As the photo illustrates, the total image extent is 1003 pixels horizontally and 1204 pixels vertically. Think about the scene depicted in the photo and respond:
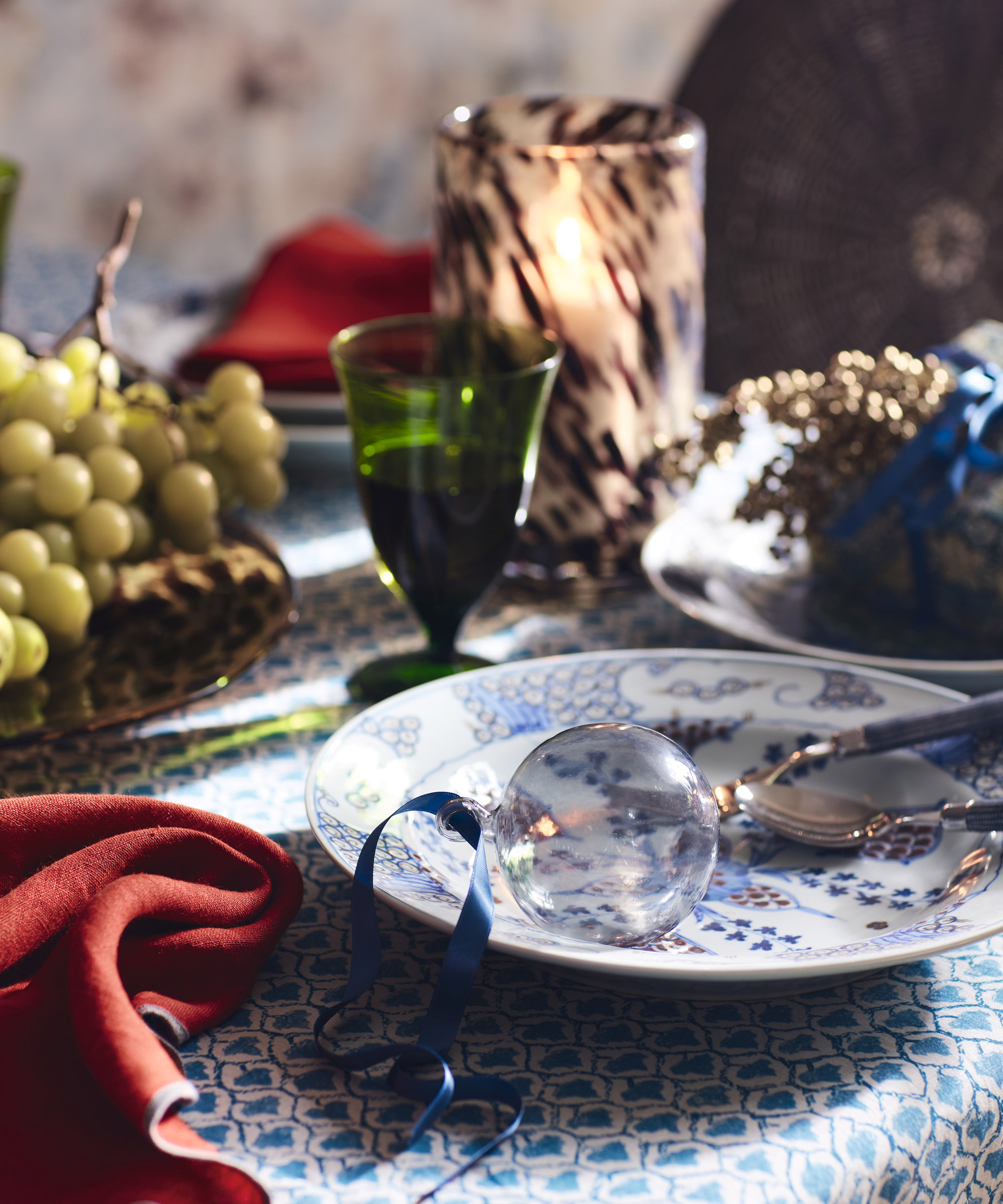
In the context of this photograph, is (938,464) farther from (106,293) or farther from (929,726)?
(106,293)

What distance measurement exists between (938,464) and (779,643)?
13 centimetres

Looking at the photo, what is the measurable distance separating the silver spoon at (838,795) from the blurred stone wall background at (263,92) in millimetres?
2364

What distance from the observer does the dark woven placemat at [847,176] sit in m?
1.34

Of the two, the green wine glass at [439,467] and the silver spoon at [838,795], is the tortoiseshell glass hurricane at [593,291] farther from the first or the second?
the silver spoon at [838,795]

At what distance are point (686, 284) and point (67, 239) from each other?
7.55 ft

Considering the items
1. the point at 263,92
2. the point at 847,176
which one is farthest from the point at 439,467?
the point at 263,92

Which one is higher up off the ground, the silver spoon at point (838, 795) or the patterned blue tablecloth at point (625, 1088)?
the silver spoon at point (838, 795)

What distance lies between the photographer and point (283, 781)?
1.90 feet

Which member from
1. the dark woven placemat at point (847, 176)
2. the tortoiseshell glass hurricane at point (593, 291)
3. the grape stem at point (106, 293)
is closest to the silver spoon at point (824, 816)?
the tortoiseshell glass hurricane at point (593, 291)

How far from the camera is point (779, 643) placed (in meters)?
0.65

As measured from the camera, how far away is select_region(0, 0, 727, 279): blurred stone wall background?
2600 mm

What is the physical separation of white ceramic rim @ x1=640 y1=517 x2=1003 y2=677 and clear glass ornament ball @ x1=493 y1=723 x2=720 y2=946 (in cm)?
20

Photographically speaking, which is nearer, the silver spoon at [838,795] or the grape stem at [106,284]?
the silver spoon at [838,795]

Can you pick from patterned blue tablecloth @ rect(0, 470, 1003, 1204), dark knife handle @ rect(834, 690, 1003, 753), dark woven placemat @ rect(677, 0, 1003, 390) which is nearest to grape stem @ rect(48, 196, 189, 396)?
patterned blue tablecloth @ rect(0, 470, 1003, 1204)
